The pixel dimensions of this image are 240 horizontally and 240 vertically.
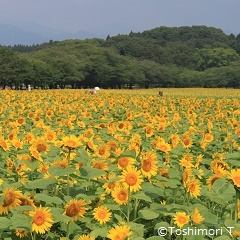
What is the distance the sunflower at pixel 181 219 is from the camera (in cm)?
250

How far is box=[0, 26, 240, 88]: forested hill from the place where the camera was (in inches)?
2921

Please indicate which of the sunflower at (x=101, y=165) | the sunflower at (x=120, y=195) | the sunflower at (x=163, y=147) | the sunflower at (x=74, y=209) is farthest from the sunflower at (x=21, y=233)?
the sunflower at (x=163, y=147)

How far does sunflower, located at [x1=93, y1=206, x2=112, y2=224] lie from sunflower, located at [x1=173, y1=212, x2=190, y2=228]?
→ 407 mm

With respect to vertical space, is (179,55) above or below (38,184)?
above

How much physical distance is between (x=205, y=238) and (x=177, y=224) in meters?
0.36

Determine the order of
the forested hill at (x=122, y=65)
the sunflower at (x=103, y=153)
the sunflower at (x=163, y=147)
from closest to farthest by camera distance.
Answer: the sunflower at (x=103, y=153) < the sunflower at (x=163, y=147) < the forested hill at (x=122, y=65)

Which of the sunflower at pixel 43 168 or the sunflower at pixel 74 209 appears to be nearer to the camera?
the sunflower at pixel 74 209

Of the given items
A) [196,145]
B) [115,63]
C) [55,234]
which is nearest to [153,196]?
[55,234]

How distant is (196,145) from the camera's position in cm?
585

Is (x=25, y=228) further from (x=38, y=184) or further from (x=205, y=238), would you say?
(x=205, y=238)

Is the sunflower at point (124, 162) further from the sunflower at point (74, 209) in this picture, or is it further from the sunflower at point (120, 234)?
the sunflower at point (120, 234)

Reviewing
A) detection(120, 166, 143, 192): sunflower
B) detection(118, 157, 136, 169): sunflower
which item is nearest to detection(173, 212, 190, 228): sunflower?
detection(120, 166, 143, 192): sunflower

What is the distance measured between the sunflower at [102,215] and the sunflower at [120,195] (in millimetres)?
141

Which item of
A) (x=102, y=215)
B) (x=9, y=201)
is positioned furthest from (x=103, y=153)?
(x=9, y=201)
